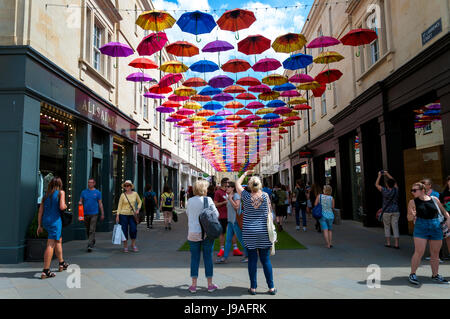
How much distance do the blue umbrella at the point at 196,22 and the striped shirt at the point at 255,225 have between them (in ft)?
20.5

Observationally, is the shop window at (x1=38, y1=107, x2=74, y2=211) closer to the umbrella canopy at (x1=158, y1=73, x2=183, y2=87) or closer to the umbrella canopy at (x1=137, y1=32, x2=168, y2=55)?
the umbrella canopy at (x1=137, y1=32, x2=168, y2=55)

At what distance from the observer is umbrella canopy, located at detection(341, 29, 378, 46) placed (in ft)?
32.3

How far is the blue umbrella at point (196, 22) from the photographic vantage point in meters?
9.30

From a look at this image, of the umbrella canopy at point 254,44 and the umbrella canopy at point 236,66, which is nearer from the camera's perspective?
the umbrella canopy at point 254,44

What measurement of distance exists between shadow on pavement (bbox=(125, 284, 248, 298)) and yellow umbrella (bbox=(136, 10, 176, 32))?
7000 mm

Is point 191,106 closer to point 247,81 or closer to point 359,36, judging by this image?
point 247,81

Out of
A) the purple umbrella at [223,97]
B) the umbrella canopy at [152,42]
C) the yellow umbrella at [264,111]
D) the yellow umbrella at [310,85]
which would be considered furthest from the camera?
the yellow umbrella at [264,111]

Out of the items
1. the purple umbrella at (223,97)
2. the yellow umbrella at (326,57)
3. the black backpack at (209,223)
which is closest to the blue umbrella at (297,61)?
the yellow umbrella at (326,57)

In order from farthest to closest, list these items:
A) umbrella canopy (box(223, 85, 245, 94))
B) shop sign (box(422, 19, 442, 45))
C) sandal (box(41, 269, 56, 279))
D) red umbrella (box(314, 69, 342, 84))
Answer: umbrella canopy (box(223, 85, 245, 94)) → red umbrella (box(314, 69, 342, 84)) → shop sign (box(422, 19, 442, 45)) → sandal (box(41, 269, 56, 279))

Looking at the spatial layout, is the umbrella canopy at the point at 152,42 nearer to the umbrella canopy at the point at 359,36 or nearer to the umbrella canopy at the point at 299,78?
the umbrella canopy at the point at 359,36

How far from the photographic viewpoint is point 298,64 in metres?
11.7

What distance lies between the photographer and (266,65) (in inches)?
471

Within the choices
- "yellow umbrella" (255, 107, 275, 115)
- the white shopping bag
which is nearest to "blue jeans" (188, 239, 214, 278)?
the white shopping bag

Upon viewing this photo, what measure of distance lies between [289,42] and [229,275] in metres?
7.37
